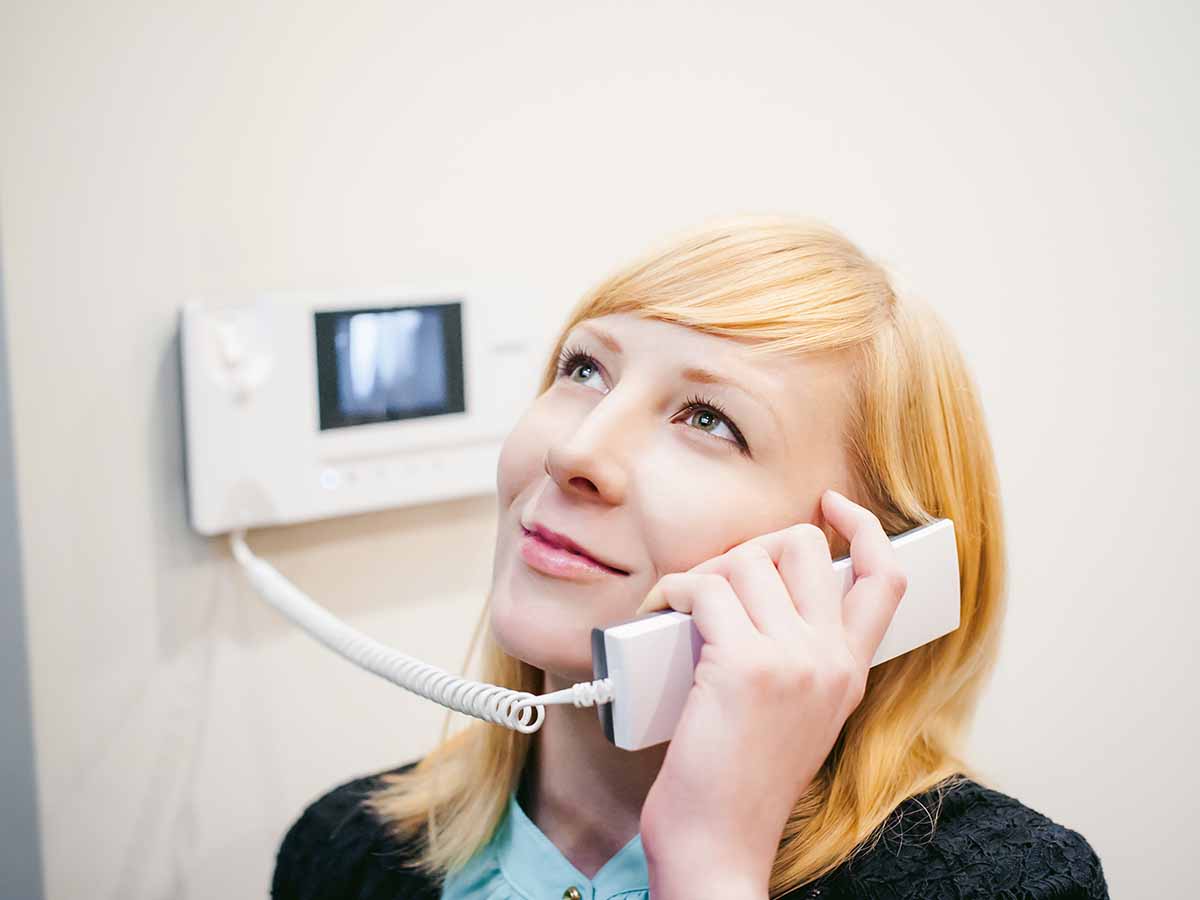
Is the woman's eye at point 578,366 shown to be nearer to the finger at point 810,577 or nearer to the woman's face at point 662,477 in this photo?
the woman's face at point 662,477

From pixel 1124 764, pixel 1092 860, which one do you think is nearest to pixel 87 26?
pixel 1092 860

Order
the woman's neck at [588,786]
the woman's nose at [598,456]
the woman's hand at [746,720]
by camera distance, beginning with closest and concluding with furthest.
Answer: the woman's hand at [746,720] < the woman's nose at [598,456] < the woman's neck at [588,786]

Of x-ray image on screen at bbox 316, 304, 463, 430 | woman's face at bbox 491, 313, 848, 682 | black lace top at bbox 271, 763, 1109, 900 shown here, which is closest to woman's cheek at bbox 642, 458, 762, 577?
woman's face at bbox 491, 313, 848, 682

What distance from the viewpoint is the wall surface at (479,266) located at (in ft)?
3.07

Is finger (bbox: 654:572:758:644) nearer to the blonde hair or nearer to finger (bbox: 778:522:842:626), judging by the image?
finger (bbox: 778:522:842:626)

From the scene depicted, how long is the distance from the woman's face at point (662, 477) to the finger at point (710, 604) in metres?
0.05

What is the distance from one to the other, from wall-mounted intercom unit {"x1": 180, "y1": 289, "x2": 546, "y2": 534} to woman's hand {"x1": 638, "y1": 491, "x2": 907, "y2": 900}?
0.39 metres

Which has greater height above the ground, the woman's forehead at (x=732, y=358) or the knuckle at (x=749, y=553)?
the woman's forehead at (x=732, y=358)

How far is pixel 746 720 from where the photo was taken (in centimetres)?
68

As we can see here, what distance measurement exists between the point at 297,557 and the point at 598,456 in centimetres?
38

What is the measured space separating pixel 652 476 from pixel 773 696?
170 mm

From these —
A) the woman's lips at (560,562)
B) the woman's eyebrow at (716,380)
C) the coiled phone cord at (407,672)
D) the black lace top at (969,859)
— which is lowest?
the black lace top at (969,859)

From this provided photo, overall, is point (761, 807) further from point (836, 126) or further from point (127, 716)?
point (836, 126)

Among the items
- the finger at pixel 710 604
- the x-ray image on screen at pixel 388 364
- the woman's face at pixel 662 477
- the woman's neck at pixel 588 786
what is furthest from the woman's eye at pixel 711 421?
the x-ray image on screen at pixel 388 364
